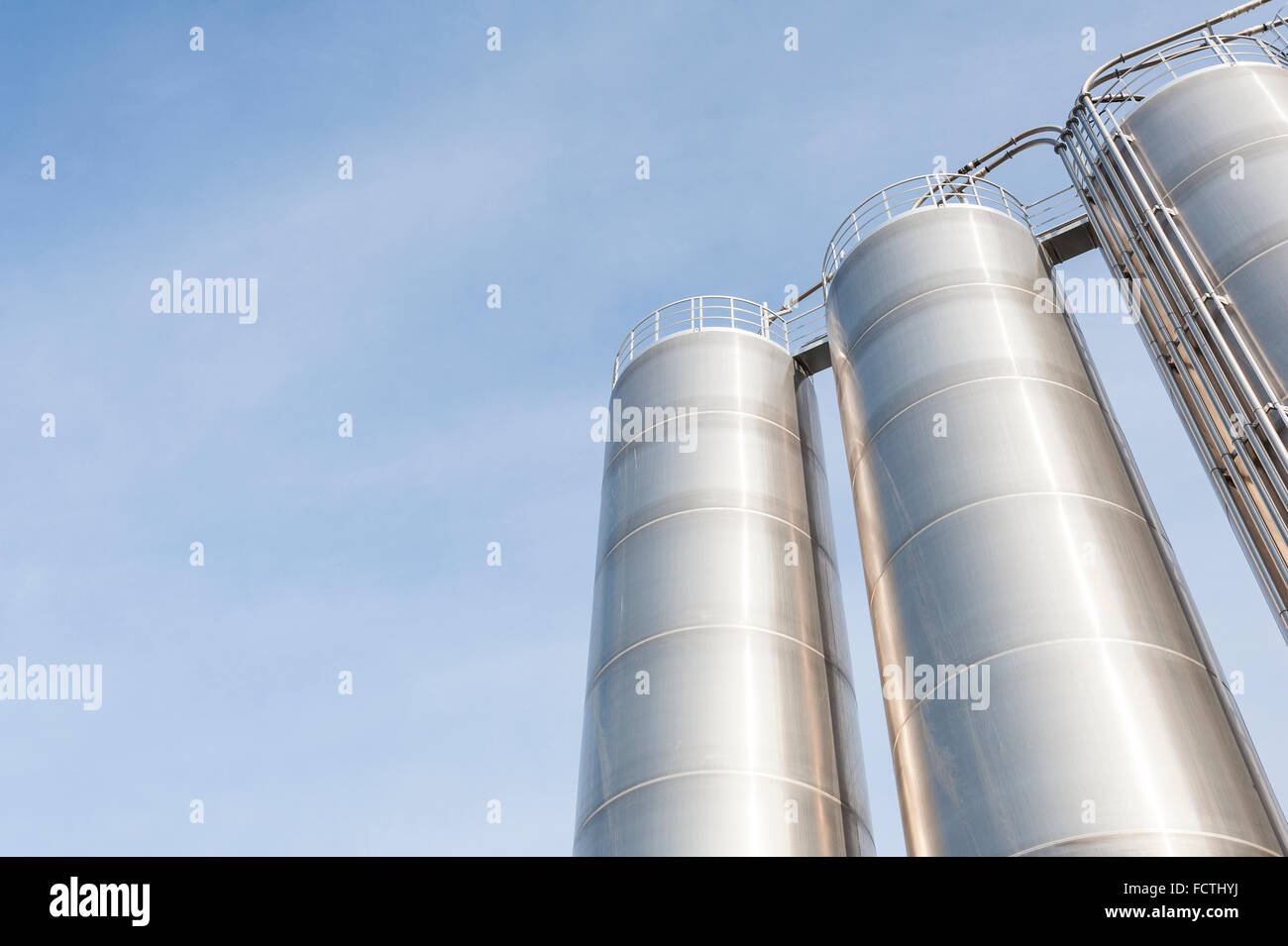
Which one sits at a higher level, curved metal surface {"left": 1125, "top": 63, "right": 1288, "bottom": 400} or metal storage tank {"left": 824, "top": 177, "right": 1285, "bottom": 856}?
curved metal surface {"left": 1125, "top": 63, "right": 1288, "bottom": 400}

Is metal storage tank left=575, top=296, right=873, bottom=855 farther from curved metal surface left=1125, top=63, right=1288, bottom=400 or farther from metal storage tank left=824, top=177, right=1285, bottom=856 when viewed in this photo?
curved metal surface left=1125, top=63, right=1288, bottom=400

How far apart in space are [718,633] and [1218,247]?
28.9 ft

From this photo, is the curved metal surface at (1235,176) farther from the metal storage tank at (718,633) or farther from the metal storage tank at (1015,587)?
the metal storage tank at (718,633)

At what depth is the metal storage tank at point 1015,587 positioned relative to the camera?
11.4 metres

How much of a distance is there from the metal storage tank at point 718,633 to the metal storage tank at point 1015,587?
5.35 feet

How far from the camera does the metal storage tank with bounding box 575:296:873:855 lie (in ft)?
47.3

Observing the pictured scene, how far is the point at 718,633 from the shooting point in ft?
52.4

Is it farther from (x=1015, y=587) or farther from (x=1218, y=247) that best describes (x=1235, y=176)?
(x=1015, y=587)

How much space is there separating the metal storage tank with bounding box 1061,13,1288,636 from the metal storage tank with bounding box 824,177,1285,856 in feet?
3.98

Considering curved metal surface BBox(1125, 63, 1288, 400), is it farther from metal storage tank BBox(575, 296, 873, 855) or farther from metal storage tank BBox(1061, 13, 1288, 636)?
metal storage tank BBox(575, 296, 873, 855)

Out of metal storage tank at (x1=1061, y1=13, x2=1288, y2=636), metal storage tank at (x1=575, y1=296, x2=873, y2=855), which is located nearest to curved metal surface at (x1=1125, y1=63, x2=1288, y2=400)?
metal storage tank at (x1=1061, y1=13, x2=1288, y2=636)

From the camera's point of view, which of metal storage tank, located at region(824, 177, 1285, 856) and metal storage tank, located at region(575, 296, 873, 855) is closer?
metal storage tank, located at region(824, 177, 1285, 856)

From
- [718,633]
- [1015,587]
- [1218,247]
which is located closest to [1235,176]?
[1218,247]

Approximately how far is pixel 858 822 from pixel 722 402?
7735 mm
